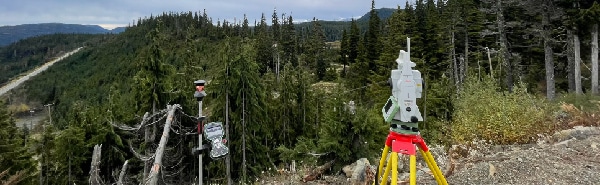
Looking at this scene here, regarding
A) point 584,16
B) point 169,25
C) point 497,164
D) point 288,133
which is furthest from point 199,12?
point 497,164

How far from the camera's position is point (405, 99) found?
9.92ft

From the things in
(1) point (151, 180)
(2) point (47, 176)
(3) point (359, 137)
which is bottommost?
(2) point (47, 176)

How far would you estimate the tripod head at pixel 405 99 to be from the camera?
9.87 ft

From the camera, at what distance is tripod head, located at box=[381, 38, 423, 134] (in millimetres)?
3008

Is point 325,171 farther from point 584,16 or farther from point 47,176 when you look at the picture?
point 47,176

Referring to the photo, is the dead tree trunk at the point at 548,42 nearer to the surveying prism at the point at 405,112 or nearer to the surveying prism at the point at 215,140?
the surveying prism at the point at 215,140

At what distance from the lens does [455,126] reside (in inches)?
306

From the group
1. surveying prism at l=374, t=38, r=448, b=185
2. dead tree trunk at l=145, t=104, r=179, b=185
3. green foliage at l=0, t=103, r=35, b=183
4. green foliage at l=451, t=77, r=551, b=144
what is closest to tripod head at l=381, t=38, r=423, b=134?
surveying prism at l=374, t=38, r=448, b=185

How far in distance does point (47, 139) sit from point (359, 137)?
2292 centimetres

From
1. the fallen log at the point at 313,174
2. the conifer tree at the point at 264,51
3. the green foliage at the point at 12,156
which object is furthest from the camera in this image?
the conifer tree at the point at 264,51

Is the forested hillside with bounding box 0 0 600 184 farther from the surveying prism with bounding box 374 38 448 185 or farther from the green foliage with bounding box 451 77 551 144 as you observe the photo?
the surveying prism with bounding box 374 38 448 185

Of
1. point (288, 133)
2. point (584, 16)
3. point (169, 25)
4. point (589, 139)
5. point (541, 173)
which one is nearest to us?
point (541, 173)

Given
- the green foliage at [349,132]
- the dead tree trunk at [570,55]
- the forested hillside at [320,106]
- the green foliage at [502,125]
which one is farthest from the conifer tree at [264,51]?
the green foliage at [502,125]

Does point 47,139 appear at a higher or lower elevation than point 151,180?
lower
